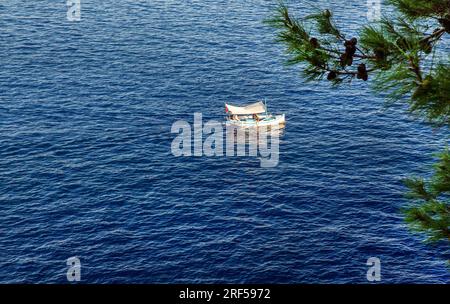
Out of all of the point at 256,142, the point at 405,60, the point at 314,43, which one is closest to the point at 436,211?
the point at 405,60

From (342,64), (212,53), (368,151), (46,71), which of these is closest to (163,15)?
(212,53)

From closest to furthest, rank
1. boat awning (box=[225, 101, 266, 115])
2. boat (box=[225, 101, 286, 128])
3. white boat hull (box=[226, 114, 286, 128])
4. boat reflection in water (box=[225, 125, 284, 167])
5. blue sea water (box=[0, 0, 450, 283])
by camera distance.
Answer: blue sea water (box=[0, 0, 450, 283]) < boat reflection in water (box=[225, 125, 284, 167]) < white boat hull (box=[226, 114, 286, 128]) < boat (box=[225, 101, 286, 128]) < boat awning (box=[225, 101, 266, 115])

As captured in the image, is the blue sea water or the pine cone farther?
the blue sea water

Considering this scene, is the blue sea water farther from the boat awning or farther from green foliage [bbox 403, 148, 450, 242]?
green foliage [bbox 403, 148, 450, 242]

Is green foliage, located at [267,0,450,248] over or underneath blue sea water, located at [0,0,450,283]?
over

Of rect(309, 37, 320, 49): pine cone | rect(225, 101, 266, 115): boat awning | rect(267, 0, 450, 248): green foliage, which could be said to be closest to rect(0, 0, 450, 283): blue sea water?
rect(225, 101, 266, 115): boat awning

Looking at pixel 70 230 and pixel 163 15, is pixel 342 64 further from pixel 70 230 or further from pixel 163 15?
pixel 163 15

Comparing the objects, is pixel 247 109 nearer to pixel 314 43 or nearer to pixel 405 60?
pixel 314 43

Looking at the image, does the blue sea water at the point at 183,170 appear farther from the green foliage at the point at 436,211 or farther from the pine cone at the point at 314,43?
the pine cone at the point at 314,43
